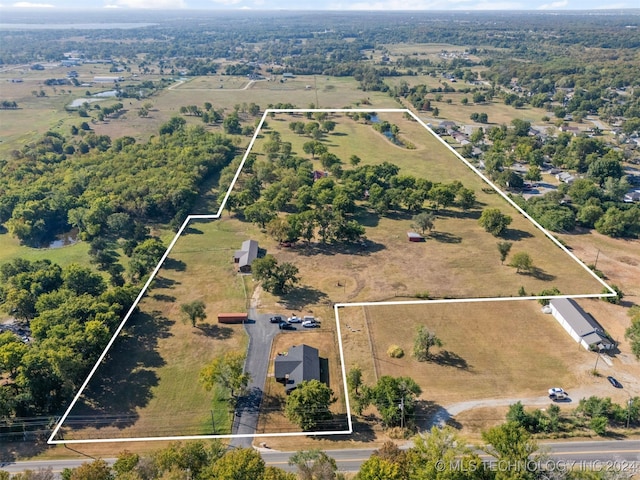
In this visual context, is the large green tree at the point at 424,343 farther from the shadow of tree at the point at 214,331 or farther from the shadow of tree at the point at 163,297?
the shadow of tree at the point at 163,297

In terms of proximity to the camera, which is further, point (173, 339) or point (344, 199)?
point (344, 199)

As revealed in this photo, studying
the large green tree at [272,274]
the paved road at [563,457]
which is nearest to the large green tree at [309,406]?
the paved road at [563,457]

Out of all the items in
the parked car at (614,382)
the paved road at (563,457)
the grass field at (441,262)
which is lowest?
the paved road at (563,457)

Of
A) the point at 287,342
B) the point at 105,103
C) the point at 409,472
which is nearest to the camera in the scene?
the point at 409,472

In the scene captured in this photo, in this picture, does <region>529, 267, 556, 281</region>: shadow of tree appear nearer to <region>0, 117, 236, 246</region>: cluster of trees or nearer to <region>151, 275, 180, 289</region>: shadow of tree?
<region>151, 275, 180, 289</region>: shadow of tree

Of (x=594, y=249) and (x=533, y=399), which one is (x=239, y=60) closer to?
(x=594, y=249)

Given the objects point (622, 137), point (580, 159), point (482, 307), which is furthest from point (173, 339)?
point (622, 137)

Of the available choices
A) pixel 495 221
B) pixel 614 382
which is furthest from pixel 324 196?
pixel 614 382
